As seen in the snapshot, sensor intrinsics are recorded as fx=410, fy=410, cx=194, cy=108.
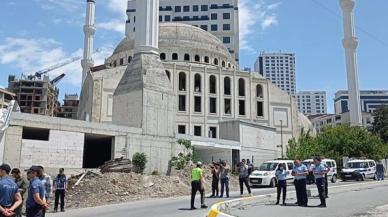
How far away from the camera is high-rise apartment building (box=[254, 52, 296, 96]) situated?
553ft

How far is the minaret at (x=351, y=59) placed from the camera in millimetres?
56406

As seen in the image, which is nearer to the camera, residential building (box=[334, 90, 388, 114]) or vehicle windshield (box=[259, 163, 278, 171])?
vehicle windshield (box=[259, 163, 278, 171])

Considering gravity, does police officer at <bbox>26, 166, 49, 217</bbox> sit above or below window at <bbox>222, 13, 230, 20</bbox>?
below

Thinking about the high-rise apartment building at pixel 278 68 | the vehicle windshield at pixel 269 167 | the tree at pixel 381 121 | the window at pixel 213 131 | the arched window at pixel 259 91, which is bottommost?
the vehicle windshield at pixel 269 167

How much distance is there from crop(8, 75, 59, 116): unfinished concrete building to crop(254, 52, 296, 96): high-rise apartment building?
313 ft

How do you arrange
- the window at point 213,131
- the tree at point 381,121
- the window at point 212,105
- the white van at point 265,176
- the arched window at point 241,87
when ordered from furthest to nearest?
1. the tree at point 381,121
2. the arched window at point 241,87
3. the window at point 212,105
4. the window at point 213,131
5. the white van at point 265,176

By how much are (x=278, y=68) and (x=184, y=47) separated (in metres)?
113

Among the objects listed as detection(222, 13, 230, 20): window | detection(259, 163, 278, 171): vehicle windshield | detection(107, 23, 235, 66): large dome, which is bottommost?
detection(259, 163, 278, 171): vehicle windshield

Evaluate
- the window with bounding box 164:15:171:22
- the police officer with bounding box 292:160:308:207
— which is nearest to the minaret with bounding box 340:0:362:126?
the police officer with bounding box 292:160:308:207

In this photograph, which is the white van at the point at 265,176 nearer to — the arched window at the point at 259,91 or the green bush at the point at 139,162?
the green bush at the point at 139,162

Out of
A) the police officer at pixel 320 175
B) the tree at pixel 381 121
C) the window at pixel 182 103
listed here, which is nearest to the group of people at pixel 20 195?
the police officer at pixel 320 175

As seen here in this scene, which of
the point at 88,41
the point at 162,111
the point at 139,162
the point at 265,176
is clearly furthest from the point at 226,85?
the point at 265,176

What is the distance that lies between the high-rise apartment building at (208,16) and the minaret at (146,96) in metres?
66.0

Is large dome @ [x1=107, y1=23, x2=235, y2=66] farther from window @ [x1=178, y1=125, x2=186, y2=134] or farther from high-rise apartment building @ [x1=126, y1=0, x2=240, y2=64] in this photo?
high-rise apartment building @ [x1=126, y1=0, x2=240, y2=64]
